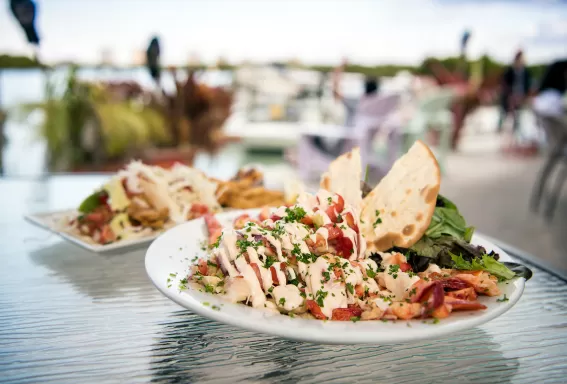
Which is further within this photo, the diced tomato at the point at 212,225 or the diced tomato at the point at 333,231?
the diced tomato at the point at 212,225

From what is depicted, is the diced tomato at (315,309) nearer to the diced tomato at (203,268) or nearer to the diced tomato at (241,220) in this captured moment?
the diced tomato at (203,268)

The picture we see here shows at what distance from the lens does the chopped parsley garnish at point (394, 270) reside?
849 millimetres

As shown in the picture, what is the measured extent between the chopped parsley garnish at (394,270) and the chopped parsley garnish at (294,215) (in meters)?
0.19

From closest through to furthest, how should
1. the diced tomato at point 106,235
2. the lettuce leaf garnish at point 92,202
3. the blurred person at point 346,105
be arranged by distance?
1. the diced tomato at point 106,235
2. the lettuce leaf garnish at point 92,202
3. the blurred person at point 346,105

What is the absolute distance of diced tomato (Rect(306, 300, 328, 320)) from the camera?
73cm

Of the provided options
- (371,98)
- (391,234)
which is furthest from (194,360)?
(371,98)

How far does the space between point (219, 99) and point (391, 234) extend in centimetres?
337

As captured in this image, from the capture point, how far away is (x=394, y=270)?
879 mm

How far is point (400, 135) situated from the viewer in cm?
618

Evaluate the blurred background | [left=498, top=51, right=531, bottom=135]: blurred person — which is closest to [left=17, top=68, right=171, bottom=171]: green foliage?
the blurred background

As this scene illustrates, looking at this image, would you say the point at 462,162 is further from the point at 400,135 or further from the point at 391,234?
the point at 391,234

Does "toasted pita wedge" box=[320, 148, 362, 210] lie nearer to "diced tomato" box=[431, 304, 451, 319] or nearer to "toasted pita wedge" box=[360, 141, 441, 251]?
"toasted pita wedge" box=[360, 141, 441, 251]

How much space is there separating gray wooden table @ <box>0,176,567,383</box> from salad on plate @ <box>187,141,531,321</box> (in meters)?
0.08

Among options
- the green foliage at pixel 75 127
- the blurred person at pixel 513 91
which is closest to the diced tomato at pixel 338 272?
the green foliage at pixel 75 127
